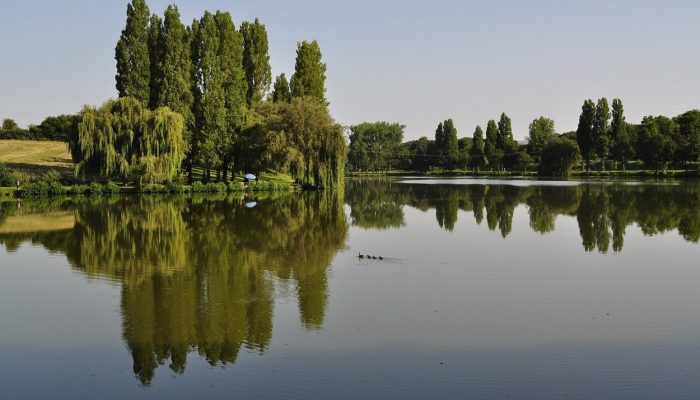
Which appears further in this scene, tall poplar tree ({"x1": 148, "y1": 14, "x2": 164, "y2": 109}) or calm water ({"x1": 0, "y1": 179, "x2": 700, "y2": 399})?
tall poplar tree ({"x1": 148, "y1": 14, "x2": 164, "y2": 109})

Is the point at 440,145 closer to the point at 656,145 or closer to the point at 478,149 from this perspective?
the point at 478,149

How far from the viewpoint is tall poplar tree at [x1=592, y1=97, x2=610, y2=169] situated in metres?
85.1

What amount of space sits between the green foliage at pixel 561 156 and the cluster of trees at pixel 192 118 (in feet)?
174

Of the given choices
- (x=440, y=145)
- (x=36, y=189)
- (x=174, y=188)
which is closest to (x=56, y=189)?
(x=36, y=189)

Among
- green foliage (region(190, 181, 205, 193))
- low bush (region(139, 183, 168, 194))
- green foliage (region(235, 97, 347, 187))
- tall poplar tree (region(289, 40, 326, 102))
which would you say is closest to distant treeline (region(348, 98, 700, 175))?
tall poplar tree (region(289, 40, 326, 102))

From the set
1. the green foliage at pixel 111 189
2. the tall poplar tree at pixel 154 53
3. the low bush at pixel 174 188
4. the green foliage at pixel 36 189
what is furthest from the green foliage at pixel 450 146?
the green foliage at pixel 36 189

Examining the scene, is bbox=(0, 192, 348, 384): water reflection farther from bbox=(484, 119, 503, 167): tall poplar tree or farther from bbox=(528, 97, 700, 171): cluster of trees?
bbox=(484, 119, 503, 167): tall poplar tree

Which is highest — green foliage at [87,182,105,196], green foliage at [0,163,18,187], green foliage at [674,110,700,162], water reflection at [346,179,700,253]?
green foliage at [674,110,700,162]

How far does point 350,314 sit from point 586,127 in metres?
83.7

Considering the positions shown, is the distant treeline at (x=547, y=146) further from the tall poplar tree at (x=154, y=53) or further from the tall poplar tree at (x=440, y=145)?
the tall poplar tree at (x=154, y=53)

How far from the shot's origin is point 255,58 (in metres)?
54.8

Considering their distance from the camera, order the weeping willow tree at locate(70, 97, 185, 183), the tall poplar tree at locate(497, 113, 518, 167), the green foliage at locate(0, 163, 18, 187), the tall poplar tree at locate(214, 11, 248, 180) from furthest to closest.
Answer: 1. the tall poplar tree at locate(497, 113, 518, 167)
2. the tall poplar tree at locate(214, 11, 248, 180)
3. the green foliage at locate(0, 163, 18, 187)
4. the weeping willow tree at locate(70, 97, 185, 183)

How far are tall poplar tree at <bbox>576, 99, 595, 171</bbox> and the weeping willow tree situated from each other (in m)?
63.0

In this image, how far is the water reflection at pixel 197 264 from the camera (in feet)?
30.6
